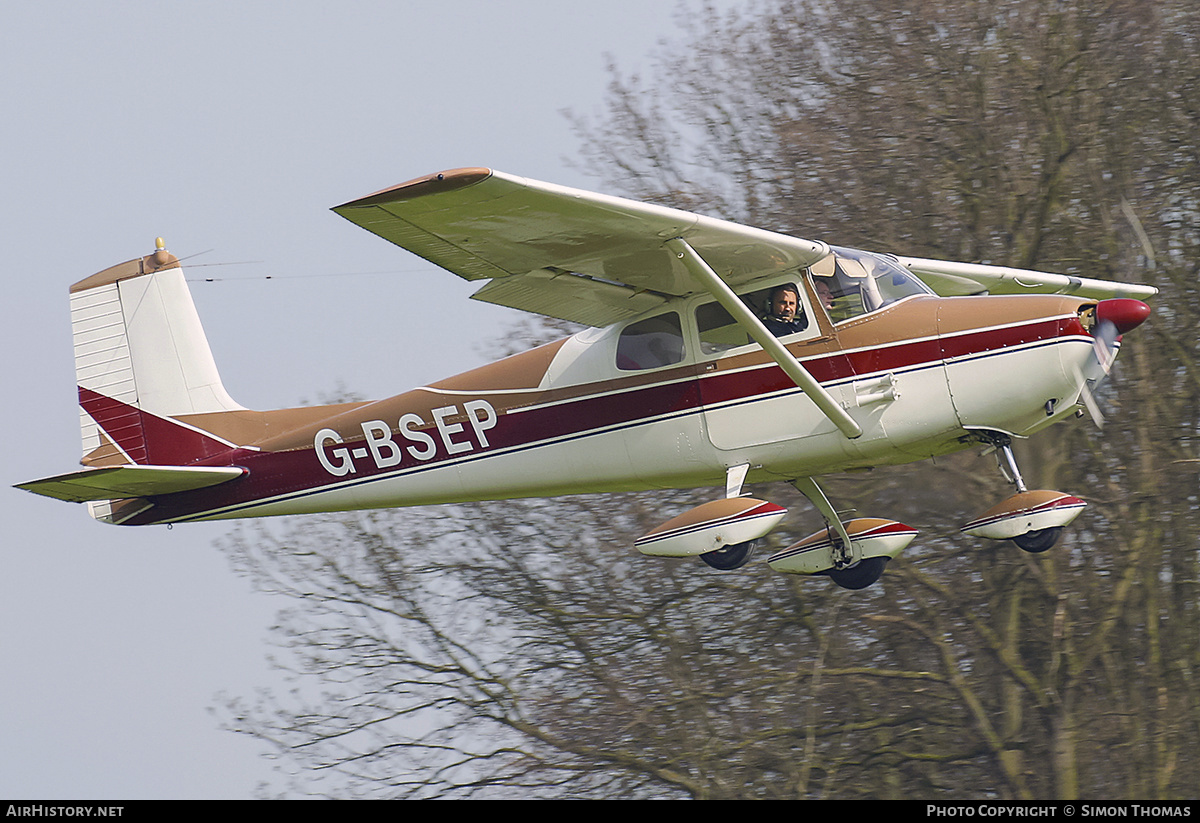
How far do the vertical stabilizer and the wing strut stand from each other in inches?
176

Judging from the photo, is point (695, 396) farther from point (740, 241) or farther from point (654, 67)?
point (654, 67)

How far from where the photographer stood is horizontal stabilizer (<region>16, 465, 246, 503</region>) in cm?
951

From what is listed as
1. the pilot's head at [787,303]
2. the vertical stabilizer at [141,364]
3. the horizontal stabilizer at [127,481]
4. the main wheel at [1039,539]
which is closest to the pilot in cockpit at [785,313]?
the pilot's head at [787,303]

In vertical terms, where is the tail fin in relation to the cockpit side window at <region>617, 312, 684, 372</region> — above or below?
above

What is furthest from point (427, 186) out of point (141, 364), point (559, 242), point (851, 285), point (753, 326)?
point (141, 364)

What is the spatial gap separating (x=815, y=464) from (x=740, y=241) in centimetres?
159

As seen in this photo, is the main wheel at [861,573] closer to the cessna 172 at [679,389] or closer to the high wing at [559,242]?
the cessna 172 at [679,389]

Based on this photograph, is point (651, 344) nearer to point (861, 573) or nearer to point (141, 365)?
point (861, 573)

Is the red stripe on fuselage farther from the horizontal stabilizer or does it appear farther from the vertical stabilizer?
the vertical stabilizer

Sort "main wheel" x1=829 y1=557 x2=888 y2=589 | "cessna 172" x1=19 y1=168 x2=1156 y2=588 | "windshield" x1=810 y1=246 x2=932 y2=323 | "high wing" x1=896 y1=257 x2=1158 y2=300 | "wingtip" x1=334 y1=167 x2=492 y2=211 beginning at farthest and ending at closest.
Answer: "high wing" x1=896 y1=257 x2=1158 y2=300 → "main wheel" x1=829 y1=557 x2=888 y2=589 → "windshield" x1=810 y1=246 x2=932 y2=323 → "cessna 172" x1=19 y1=168 x2=1156 y2=588 → "wingtip" x1=334 y1=167 x2=492 y2=211

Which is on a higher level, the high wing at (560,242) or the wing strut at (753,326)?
the high wing at (560,242)

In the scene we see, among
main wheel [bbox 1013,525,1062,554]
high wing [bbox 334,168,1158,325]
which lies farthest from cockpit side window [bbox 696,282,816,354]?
main wheel [bbox 1013,525,1062,554]

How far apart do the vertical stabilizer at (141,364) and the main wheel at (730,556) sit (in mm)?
4447

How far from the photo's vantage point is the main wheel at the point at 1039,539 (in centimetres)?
869
